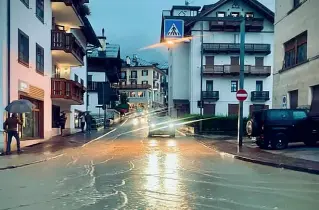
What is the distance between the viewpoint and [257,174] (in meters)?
11.4

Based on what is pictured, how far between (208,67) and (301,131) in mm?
35478

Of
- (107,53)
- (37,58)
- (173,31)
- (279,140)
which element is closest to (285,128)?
(279,140)

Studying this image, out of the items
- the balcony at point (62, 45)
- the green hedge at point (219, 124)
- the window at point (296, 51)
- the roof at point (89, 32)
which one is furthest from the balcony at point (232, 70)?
the balcony at point (62, 45)

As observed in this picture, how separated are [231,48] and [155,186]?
45.8 metres

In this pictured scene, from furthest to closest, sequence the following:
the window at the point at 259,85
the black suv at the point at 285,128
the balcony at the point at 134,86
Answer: the balcony at the point at 134,86
the window at the point at 259,85
the black suv at the point at 285,128

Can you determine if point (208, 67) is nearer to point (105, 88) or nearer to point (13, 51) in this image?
point (105, 88)

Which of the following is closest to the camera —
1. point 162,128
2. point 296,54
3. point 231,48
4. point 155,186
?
point 155,186

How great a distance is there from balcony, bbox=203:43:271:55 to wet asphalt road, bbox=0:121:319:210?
40.2 m

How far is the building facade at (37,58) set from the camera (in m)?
17.8

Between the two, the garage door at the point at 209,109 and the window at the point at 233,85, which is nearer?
the garage door at the point at 209,109

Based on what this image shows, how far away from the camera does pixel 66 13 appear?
29.0 m

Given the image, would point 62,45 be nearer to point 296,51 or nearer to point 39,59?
point 39,59

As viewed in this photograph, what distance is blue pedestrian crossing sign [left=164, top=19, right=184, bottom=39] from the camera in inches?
643

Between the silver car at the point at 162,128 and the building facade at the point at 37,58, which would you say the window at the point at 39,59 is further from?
the silver car at the point at 162,128
